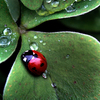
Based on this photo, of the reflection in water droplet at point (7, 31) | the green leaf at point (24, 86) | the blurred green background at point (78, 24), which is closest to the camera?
the green leaf at point (24, 86)

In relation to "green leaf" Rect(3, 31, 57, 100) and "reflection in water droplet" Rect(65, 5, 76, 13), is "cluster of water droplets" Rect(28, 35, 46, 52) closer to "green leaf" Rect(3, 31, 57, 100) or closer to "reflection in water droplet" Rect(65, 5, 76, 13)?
"green leaf" Rect(3, 31, 57, 100)

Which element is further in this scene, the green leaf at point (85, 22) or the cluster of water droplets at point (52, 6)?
the green leaf at point (85, 22)

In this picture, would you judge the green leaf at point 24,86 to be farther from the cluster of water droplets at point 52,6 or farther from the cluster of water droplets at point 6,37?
the cluster of water droplets at point 52,6

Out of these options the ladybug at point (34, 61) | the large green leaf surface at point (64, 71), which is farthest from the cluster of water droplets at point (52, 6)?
the ladybug at point (34, 61)

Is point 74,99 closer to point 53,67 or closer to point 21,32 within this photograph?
point 53,67

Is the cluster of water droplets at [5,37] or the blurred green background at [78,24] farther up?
the cluster of water droplets at [5,37]

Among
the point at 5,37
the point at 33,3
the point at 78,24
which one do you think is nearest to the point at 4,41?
the point at 5,37

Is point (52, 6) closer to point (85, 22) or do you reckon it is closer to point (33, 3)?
point (33, 3)

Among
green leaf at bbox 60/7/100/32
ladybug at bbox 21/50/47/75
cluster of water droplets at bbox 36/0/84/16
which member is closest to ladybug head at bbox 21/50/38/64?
ladybug at bbox 21/50/47/75
